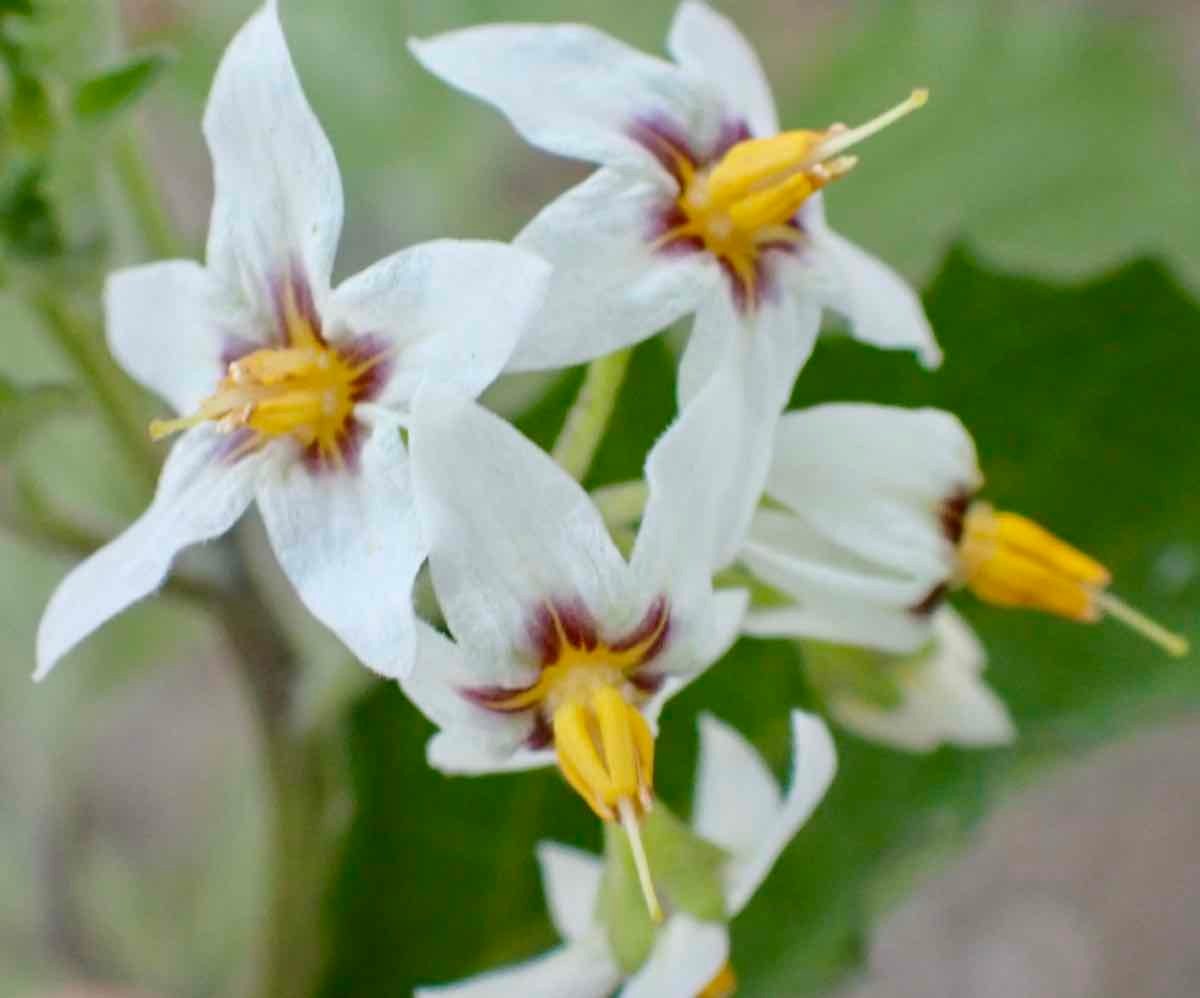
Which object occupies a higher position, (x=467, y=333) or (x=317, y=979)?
(x=467, y=333)

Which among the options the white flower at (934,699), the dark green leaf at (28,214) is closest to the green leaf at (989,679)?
the white flower at (934,699)

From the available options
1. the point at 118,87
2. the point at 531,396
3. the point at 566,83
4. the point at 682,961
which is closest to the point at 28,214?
the point at 118,87

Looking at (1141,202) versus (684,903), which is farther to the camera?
(1141,202)

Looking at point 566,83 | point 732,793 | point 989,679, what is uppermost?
point 566,83

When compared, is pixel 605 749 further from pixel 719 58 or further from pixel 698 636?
pixel 719 58

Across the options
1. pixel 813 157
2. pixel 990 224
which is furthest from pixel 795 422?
pixel 990 224

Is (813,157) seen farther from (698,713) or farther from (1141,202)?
(1141,202)

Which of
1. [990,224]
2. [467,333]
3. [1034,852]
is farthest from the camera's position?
[1034,852]

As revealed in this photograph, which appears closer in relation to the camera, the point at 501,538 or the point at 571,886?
the point at 501,538
